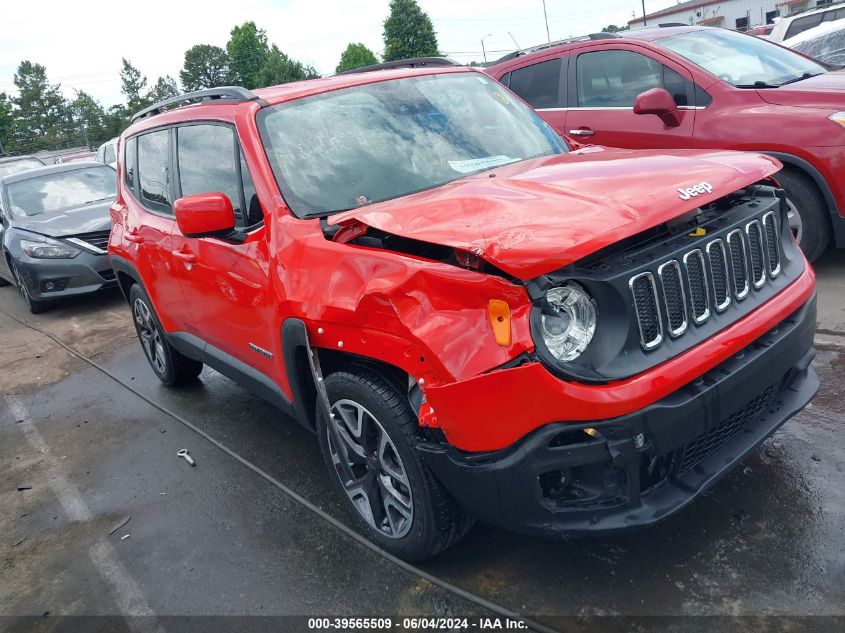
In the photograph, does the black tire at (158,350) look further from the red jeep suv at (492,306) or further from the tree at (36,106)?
the tree at (36,106)

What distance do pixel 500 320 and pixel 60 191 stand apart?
9.02 meters

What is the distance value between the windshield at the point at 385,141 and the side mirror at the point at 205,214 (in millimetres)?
284

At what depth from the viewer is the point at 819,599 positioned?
94.3 inches

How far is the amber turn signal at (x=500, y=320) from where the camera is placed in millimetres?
2197

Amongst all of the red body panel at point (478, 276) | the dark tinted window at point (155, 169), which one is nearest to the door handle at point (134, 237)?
the dark tinted window at point (155, 169)

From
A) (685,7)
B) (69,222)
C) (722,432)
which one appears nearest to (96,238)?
(69,222)

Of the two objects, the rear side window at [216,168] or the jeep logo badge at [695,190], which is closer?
the jeep logo badge at [695,190]

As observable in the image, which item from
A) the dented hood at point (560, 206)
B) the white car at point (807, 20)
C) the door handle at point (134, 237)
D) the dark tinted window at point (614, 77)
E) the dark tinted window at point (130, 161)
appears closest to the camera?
the dented hood at point (560, 206)

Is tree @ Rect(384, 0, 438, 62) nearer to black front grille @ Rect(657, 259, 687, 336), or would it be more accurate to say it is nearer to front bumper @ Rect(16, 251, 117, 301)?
front bumper @ Rect(16, 251, 117, 301)

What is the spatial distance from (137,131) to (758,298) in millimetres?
4095

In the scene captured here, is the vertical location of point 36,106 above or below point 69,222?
above

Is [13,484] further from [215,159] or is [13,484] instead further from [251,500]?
[215,159]

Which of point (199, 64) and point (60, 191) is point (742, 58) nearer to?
point (60, 191)

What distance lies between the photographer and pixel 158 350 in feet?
17.7
